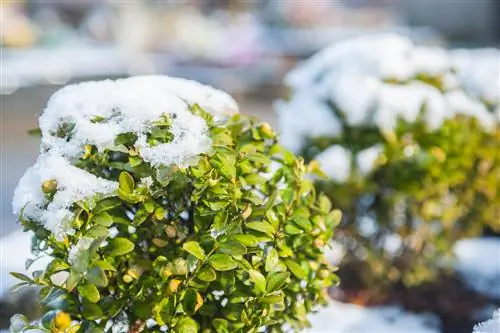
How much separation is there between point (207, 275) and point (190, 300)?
0.33 ft

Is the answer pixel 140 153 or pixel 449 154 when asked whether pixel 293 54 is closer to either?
pixel 449 154

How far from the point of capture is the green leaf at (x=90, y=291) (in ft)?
6.31

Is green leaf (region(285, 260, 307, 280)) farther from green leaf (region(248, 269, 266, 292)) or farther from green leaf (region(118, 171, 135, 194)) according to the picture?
green leaf (region(118, 171, 135, 194))

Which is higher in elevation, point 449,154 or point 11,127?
point 11,127

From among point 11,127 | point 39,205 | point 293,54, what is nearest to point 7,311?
point 39,205

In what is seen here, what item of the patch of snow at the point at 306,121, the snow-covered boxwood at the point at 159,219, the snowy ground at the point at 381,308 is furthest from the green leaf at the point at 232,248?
the patch of snow at the point at 306,121

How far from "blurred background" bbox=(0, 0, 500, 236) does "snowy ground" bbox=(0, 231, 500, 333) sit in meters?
2.31

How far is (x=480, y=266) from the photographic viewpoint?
4.22 meters

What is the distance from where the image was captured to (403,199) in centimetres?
347

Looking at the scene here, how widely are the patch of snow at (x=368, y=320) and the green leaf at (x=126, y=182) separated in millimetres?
996

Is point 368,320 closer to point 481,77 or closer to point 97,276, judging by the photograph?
point 481,77

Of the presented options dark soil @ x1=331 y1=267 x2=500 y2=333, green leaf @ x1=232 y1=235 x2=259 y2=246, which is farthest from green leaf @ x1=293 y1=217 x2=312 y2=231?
dark soil @ x1=331 y1=267 x2=500 y2=333

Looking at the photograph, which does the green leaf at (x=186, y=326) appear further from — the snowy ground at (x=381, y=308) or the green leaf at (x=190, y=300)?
the snowy ground at (x=381, y=308)

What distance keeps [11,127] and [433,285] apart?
7.82 meters
